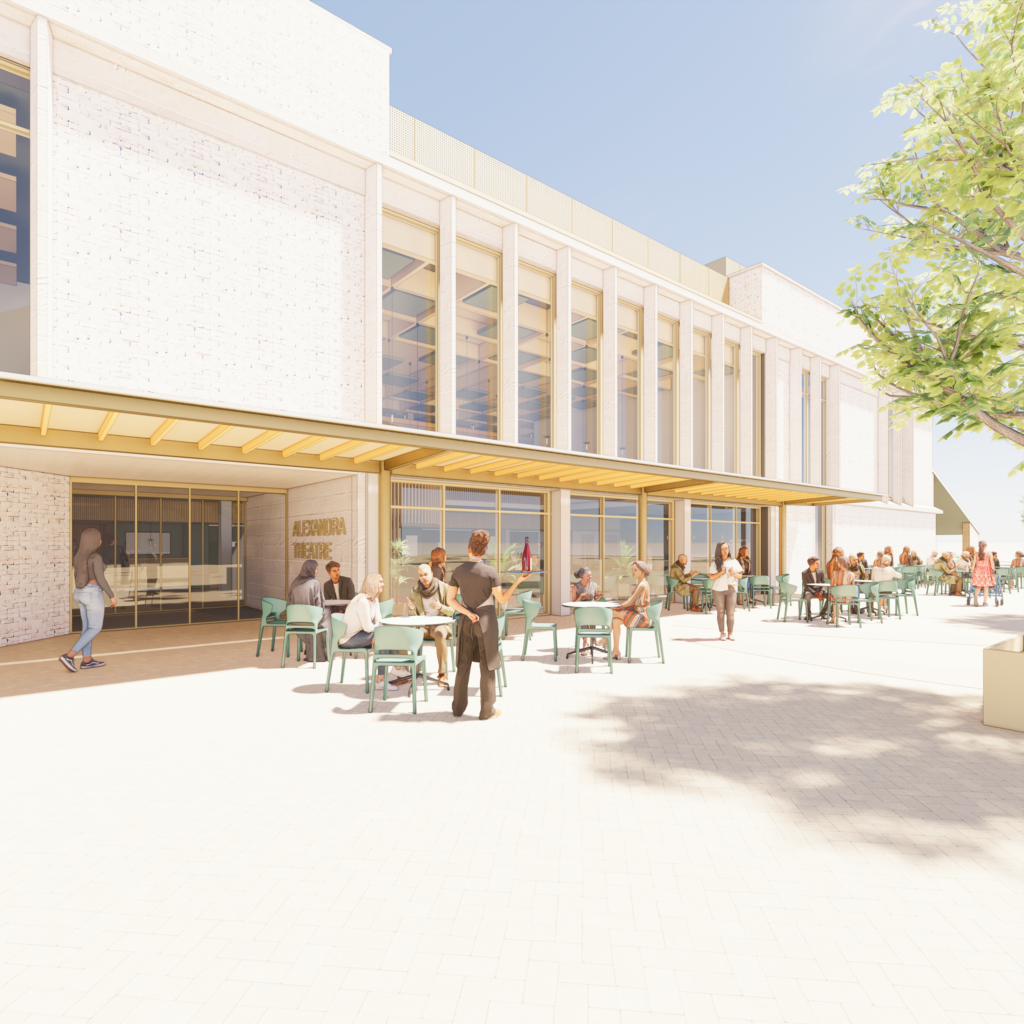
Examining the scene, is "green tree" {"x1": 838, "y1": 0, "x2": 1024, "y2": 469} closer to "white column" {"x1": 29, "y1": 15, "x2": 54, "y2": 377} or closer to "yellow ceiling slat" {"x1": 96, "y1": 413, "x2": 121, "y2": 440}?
"yellow ceiling slat" {"x1": 96, "y1": 413, "x2": 121, "y2": 440}

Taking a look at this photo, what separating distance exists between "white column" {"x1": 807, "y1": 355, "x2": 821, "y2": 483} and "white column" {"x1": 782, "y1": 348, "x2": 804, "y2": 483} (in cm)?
112

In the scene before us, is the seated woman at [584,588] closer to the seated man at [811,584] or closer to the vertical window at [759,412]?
the seated man at [811,584]

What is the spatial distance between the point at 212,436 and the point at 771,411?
64.9 ft

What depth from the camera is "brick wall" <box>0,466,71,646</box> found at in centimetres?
1033

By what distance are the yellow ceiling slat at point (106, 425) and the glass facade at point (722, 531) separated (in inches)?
655

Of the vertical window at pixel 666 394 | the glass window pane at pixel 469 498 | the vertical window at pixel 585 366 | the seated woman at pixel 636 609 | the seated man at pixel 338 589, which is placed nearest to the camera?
the seated woman at pixel 636 609

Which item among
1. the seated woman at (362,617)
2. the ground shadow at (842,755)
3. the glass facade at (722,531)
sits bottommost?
the ground shadow at (842,755)

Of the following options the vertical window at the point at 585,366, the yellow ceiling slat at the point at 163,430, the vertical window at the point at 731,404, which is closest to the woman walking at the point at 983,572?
the vertical window at the point at 731,404

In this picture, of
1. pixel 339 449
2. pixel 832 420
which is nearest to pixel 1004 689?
pixel 339 449

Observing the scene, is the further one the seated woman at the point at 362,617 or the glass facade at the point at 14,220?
the glass facade at the point at 14,220

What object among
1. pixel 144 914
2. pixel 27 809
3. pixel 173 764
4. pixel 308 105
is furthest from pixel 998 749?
pixel 308 105

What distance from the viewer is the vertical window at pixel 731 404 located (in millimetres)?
21312

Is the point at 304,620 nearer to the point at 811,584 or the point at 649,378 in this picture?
the point at 811,584

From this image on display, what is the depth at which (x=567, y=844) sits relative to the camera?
134 inches
